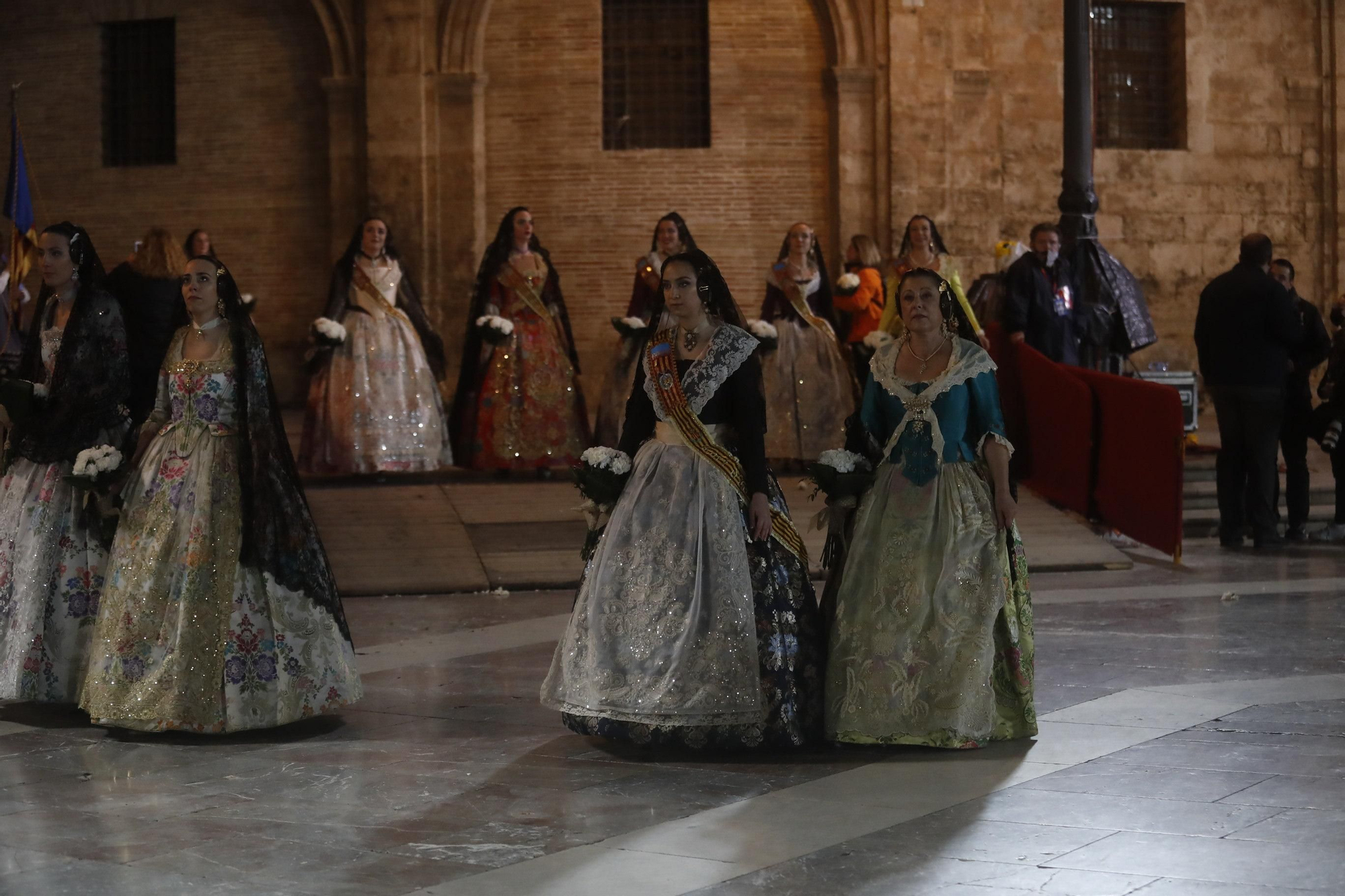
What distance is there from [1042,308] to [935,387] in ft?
20.1

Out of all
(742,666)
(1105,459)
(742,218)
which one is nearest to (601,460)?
(742,666)

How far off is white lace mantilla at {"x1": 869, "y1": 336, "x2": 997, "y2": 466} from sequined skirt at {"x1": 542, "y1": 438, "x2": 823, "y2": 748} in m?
0.61

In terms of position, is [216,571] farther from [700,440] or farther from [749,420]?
[749,420]

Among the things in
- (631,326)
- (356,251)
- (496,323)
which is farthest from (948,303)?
(356,251)

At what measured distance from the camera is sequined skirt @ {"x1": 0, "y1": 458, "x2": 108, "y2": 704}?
6.80 meters

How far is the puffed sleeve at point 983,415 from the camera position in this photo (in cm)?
616

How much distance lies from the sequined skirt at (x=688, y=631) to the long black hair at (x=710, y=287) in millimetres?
503

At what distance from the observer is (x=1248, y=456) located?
11266 millimetres

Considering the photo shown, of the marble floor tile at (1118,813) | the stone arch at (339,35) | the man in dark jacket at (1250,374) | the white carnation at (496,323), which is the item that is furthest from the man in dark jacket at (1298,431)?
the stone arch at (339,35)

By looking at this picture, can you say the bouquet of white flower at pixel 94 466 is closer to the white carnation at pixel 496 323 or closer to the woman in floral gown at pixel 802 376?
the white carnation at pixel 496 323

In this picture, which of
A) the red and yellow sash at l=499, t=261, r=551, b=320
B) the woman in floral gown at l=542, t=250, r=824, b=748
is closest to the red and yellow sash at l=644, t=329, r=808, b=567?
the woman in floral gown at l=542, t=250, r=824, b=748

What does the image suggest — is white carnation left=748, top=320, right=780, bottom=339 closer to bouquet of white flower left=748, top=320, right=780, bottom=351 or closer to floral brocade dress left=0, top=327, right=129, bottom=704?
bouquet of white flower left=748, top=320, right=780, bottom=351

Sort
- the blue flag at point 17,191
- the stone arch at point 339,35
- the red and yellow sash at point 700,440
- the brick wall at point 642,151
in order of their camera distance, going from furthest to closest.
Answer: the brick wall at point 642,151 < the stone arch at point 339,35 < the blue flag at point 17,191 < the red and yellow sash at point 700,440

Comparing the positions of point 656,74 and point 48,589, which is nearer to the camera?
point 48,589
